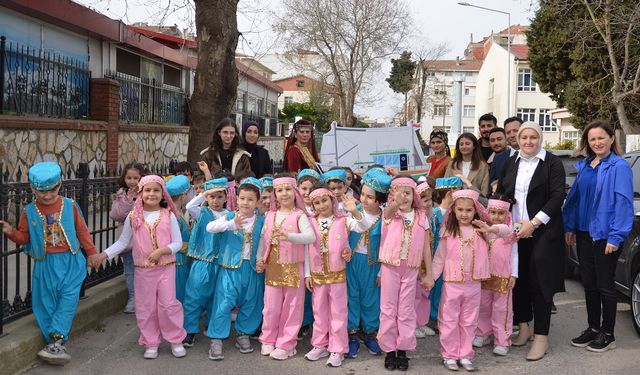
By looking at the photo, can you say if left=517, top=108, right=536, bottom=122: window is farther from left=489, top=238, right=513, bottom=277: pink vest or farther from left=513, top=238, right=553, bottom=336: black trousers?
left=489, top=238, right=513, bottom=277: pink vest

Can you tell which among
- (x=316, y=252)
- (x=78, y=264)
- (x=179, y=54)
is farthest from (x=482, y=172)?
(x=179, y=54)

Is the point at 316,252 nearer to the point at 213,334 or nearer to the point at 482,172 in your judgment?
the point at 213,334

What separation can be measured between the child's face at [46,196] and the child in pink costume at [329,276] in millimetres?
1893

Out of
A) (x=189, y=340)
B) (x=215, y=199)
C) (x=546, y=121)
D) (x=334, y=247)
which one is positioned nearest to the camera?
(x=334, y=247)

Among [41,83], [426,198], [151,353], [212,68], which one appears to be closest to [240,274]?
[151,353]

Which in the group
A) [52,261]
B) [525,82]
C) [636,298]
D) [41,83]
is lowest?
[636,298]

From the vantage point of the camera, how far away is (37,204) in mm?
4664

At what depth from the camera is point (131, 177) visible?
20.8 feet

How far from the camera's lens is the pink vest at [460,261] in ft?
16.4

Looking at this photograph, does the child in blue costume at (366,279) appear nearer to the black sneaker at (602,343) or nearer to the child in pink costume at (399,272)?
the child in pink costume at (399,272)

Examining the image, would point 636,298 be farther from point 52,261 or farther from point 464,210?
point 52,261

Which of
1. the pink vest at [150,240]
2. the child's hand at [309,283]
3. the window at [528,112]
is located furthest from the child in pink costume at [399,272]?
the window at [528,112]

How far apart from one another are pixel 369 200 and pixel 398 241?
0.43m

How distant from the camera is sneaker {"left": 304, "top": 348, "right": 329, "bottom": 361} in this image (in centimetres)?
504
